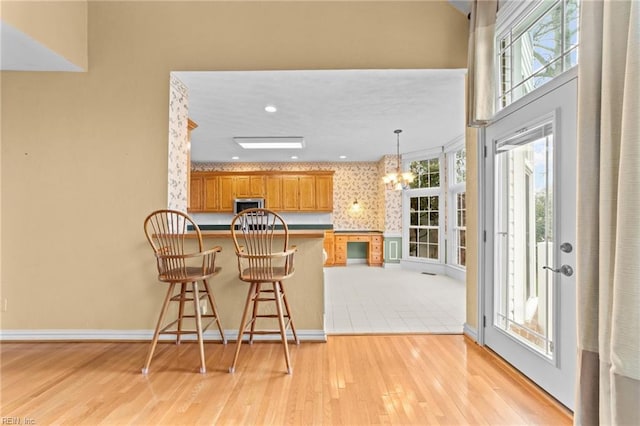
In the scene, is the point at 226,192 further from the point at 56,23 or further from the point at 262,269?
the point at 262,269

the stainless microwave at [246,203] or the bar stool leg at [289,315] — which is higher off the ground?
the stainless microwave at [246,203]

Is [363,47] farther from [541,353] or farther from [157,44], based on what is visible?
[541,353]

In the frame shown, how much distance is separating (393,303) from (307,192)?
A: 3772mm

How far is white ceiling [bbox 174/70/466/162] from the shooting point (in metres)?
3.00

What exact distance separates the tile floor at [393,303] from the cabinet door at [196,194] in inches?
137

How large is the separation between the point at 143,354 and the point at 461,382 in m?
2.41

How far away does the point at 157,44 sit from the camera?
9.21 feet

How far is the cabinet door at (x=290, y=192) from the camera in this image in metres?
7.16

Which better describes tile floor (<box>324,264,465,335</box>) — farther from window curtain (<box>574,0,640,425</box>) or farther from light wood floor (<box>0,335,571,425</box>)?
window curtain (<box>574,0,640,425</box>)

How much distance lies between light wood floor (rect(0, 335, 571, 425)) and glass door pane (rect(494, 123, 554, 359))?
0.38m

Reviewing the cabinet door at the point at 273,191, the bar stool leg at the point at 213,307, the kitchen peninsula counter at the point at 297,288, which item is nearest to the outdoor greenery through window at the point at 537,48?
the kitchen peninsula counter at the point at 297,288

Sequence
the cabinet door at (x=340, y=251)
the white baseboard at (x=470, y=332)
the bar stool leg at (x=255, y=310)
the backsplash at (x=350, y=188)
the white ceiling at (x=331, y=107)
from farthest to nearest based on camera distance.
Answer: the backsplash at (x=350, y=188) < the cabinet door at (x=340, y=251) < the white ceiling at (x=331, y=107) < the white baseboard at (x=470, y=332) < the bar stool leg at (x=255, y=310)

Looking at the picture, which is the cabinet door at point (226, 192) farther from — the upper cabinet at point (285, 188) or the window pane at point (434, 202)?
the window pane at point (434, 202)

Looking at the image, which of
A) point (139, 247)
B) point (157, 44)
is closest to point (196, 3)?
point (157, 44)
